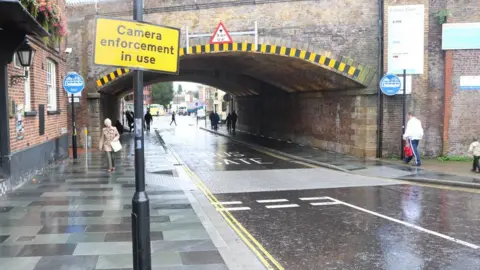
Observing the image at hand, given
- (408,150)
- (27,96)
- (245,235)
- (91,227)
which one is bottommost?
(245,235)

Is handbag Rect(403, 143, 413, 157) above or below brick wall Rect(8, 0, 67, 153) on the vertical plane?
below

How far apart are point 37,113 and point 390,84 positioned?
1141cm

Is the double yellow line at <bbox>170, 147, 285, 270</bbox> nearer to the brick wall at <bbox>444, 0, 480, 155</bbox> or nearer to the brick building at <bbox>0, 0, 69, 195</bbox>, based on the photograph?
the brick building at <bbox>0, 0, 69, 195</bbox>

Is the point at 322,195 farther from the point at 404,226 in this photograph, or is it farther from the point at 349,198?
the point at 404,226

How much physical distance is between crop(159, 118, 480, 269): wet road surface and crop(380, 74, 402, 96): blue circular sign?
400 cm

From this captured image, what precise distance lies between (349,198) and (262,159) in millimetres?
7753

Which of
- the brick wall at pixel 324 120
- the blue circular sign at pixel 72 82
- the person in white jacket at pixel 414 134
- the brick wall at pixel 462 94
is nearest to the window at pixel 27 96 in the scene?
the blue circular sign at pixel 72 82

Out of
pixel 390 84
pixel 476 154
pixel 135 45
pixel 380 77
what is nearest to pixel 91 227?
pixel 135 45

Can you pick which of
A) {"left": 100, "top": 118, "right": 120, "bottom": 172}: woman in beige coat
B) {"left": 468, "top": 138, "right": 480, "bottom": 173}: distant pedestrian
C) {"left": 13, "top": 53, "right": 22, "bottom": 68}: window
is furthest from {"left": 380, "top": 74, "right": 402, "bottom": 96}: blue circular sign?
{"left": 13, "top": 53, "right": 22, "bottom": 68}: window

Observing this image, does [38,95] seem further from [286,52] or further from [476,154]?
[476,154]

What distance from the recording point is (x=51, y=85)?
14516mm

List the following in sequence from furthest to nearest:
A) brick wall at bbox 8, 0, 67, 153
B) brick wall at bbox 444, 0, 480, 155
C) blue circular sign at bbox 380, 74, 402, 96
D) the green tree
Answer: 1. the green tree
2. brick wall at bbox 444, 0, 480, 155
3. blue circular sign at bbox 380, 74, 402, 96
4. brick wall at bbox 8, 0, 67, 153

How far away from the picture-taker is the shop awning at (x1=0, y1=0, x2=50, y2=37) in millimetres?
6773

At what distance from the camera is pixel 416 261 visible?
17.9ft
